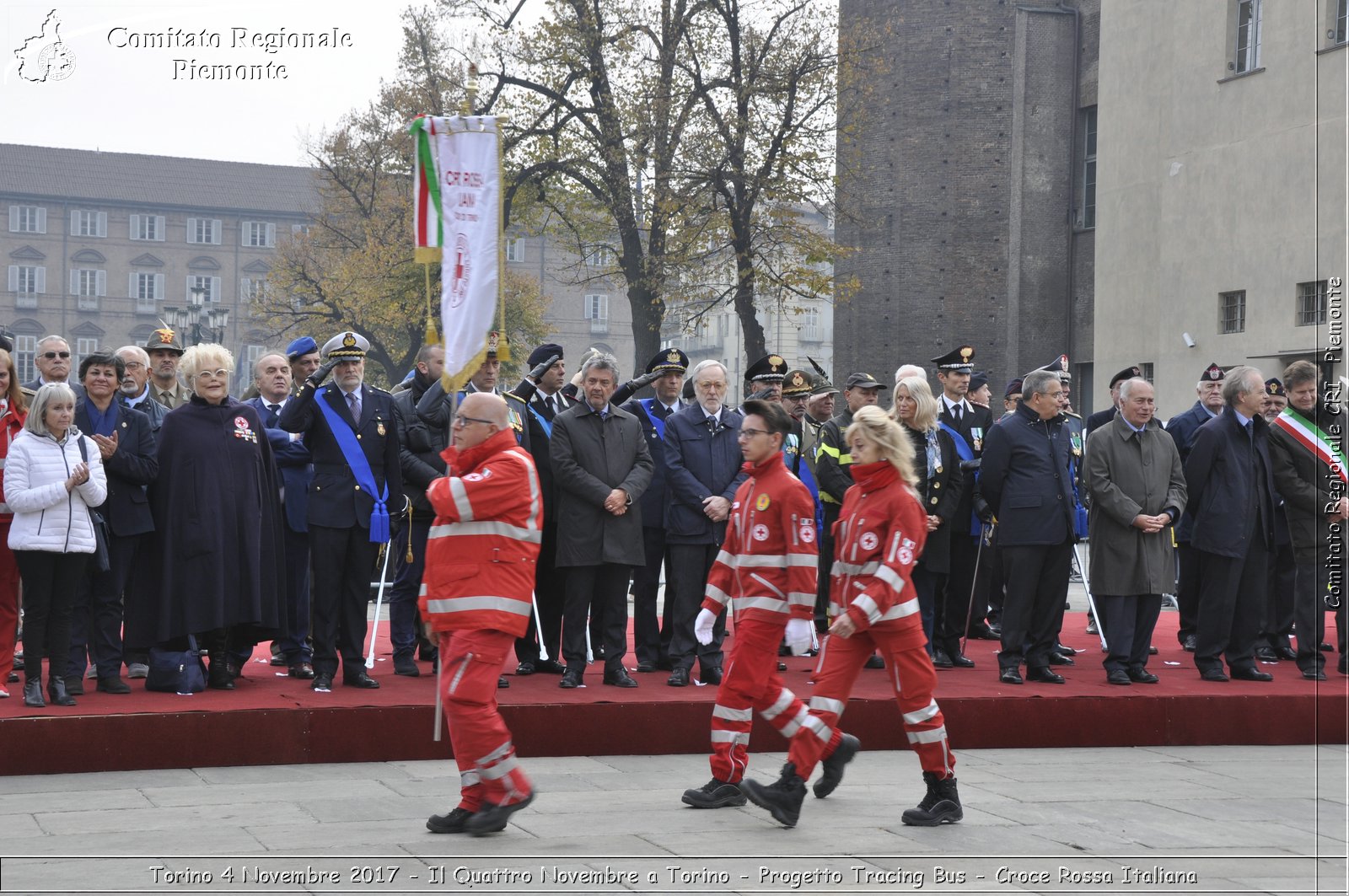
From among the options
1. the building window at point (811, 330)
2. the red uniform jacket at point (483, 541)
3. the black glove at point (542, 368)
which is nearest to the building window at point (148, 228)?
the building window at point (811, 330)

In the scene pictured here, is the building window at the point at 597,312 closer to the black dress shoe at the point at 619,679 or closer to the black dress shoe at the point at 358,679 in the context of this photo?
the black dress shoe at the point at 619,679

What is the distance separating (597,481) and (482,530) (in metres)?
3.20

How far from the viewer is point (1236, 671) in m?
11.4

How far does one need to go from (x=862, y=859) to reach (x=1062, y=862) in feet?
2.98

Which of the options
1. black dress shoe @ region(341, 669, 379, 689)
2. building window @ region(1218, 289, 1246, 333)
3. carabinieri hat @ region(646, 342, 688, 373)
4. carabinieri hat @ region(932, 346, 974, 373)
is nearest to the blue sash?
black dress shoe @ region(341, 669, 379, 689)

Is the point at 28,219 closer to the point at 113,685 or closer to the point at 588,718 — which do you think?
the point at 113,685

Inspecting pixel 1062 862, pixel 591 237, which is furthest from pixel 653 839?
pixel 591 237

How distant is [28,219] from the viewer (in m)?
108

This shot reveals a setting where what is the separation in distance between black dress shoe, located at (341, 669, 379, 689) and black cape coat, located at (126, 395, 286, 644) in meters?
0.57

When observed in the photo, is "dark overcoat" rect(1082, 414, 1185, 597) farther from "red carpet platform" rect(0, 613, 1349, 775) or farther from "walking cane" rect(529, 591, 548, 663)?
"walking cane" rect(529, 591, 548, 663)

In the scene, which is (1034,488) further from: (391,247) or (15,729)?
(391,247)

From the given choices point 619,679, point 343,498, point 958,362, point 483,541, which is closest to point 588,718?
point 619,679

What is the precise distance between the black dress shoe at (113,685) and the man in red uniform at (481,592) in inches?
127

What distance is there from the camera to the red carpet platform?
28.2 ft
